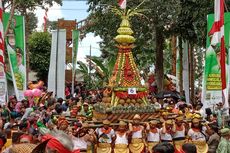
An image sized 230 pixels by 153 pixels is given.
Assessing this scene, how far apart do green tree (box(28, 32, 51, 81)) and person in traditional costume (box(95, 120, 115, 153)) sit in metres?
22.8

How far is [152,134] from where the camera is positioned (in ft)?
40.6

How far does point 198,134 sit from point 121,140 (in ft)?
6.13

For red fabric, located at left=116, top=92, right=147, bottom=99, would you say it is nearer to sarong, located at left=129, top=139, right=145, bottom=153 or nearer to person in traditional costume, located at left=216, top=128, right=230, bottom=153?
sarong, located at left=129, top=139, right=145, bottom=153

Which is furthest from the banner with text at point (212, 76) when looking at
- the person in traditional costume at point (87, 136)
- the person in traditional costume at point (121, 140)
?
the person in traditional costume at point (87, 136)

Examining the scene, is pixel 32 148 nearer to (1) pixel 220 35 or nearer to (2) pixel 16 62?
(1) pixel 220 35

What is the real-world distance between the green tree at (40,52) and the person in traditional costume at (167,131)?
22.7 meters

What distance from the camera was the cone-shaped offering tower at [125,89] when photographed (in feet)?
44.4

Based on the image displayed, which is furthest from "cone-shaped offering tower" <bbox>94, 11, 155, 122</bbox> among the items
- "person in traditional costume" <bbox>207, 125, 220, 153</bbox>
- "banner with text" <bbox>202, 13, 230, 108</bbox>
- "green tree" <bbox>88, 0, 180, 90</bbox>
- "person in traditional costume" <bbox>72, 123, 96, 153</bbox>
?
"green tree" <bbox>88, 0, 180, 90</bbox>

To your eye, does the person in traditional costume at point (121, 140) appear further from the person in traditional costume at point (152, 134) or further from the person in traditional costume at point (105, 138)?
the person in traditional costume at point (152, 134)

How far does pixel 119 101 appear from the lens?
1373cm

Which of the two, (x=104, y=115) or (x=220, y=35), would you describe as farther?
(x=104, y=115)

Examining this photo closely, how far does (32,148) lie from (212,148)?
758cm

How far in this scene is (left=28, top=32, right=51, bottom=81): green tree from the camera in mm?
34500

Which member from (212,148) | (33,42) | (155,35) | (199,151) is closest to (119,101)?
(199,151)
